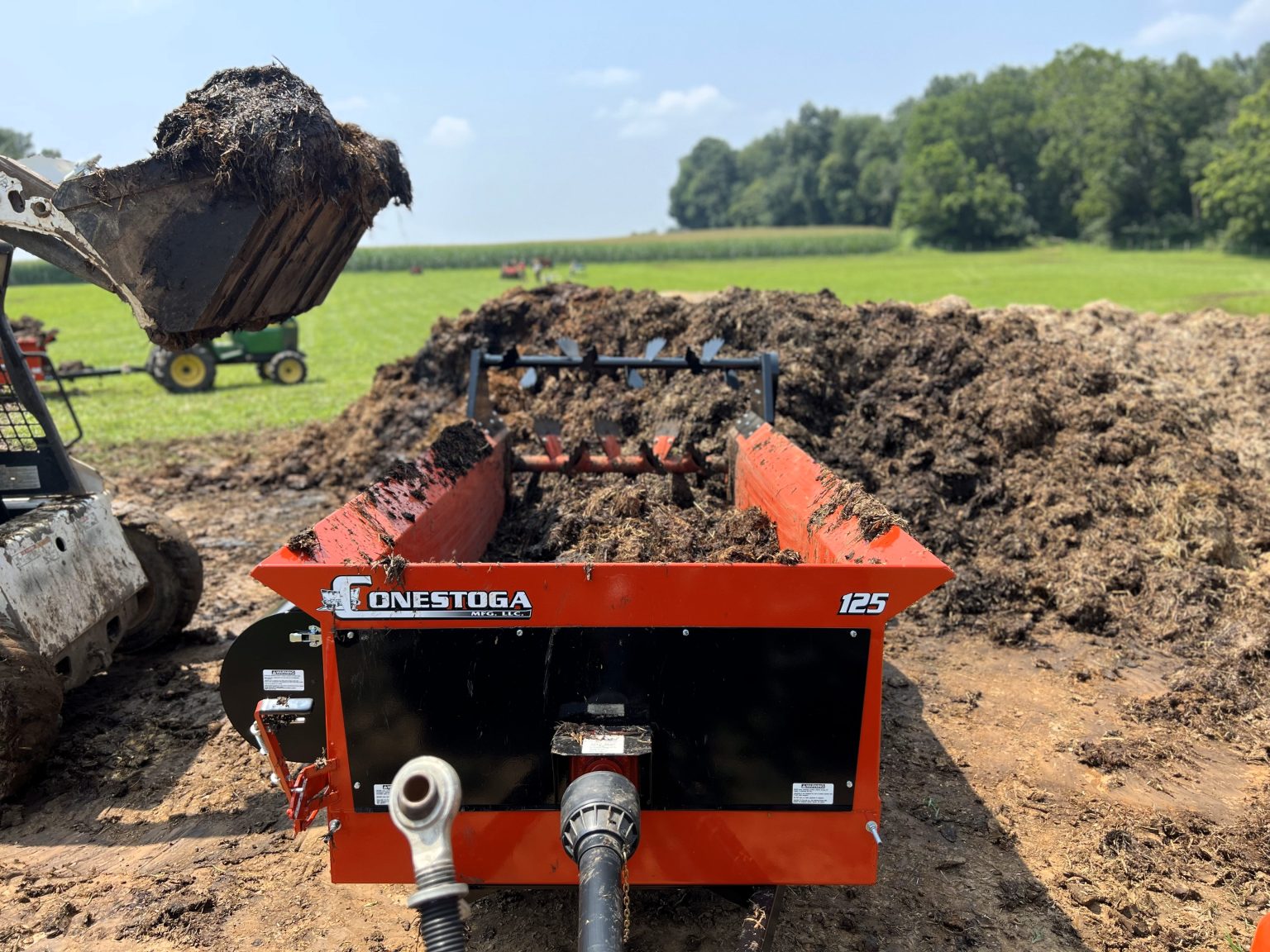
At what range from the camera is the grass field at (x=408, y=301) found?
14750 mm

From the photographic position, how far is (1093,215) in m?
68.9

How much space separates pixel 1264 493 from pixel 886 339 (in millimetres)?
3336

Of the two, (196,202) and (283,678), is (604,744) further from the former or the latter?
(196,202)

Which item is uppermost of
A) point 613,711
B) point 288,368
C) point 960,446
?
point 613,711

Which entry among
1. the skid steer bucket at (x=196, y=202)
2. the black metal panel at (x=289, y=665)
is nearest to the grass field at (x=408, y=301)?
the skid steer bucket at (x=196, y=202)

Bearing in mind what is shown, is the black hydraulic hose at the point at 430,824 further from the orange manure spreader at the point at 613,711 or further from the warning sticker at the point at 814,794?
the warning sticker at the point at 814,794

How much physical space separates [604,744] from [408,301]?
40.1 m

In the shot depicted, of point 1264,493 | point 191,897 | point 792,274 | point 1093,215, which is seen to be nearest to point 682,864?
point 191,897

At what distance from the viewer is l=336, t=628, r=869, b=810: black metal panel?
2.76 metres

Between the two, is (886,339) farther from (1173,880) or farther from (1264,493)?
(1173,880)

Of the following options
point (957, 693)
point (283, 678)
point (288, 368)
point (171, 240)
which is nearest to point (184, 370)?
point (288, 368)

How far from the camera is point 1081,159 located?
240ft

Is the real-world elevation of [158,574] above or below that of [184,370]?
above

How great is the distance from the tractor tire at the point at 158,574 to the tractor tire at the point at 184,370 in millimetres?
11931
